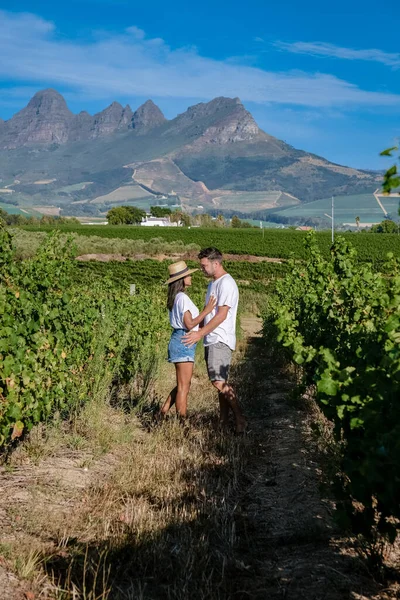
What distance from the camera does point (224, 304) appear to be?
20.5ft

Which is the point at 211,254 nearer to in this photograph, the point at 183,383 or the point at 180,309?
the point at 180,309

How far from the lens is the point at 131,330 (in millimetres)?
9164

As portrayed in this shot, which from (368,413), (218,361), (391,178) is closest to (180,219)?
(218,361)

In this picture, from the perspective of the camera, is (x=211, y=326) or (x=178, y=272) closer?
(x=211, y=326)

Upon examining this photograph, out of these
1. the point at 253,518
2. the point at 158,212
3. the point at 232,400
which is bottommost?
the point at 253,518

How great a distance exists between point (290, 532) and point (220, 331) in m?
2.38

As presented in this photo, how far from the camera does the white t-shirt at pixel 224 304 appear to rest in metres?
6.29

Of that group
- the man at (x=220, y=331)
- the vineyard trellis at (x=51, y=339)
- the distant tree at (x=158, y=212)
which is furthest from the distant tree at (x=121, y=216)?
the man at (x=220, y=331)

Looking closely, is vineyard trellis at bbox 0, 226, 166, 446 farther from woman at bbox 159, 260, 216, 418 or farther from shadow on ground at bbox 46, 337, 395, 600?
shadow on ground at bbox 46, 337, 395, 600

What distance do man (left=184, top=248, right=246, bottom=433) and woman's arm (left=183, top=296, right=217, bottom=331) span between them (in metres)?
0.05

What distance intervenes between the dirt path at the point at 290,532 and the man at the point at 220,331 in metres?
0.47

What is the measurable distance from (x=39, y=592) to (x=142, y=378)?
6.20 meters

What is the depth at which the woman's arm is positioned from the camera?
247 inches

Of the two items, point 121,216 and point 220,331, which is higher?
point 121,216
